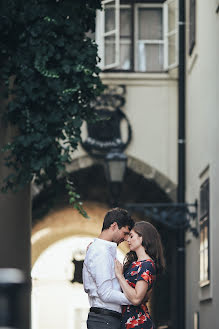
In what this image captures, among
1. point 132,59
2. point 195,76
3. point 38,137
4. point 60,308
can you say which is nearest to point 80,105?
point 38,137

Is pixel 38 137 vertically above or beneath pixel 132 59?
beneath

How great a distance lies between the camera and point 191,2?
47.9ft

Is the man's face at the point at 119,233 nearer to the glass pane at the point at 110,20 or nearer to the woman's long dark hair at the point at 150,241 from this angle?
the woman's long dark hair at the point at 150,241

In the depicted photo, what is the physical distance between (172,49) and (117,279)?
37.3ft

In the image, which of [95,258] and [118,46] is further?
[118,46]

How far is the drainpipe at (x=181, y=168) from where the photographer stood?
14883 mm

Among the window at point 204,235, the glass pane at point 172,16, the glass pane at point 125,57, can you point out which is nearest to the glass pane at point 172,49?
the glass pane at point 172,16

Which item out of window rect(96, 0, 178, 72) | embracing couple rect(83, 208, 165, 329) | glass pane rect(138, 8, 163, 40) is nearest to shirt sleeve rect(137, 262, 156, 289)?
embracing couple rect(83, 208, 165, 329)

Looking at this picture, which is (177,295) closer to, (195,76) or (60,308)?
(195,76)

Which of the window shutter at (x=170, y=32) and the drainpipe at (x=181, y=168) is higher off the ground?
the window shutter at (x=170, y=32)

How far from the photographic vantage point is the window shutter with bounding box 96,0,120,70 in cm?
1574

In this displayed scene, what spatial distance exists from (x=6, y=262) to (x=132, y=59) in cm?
990

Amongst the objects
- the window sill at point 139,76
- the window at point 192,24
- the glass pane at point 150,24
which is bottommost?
the window sill at point 139,76

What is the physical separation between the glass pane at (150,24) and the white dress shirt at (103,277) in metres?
11.7
